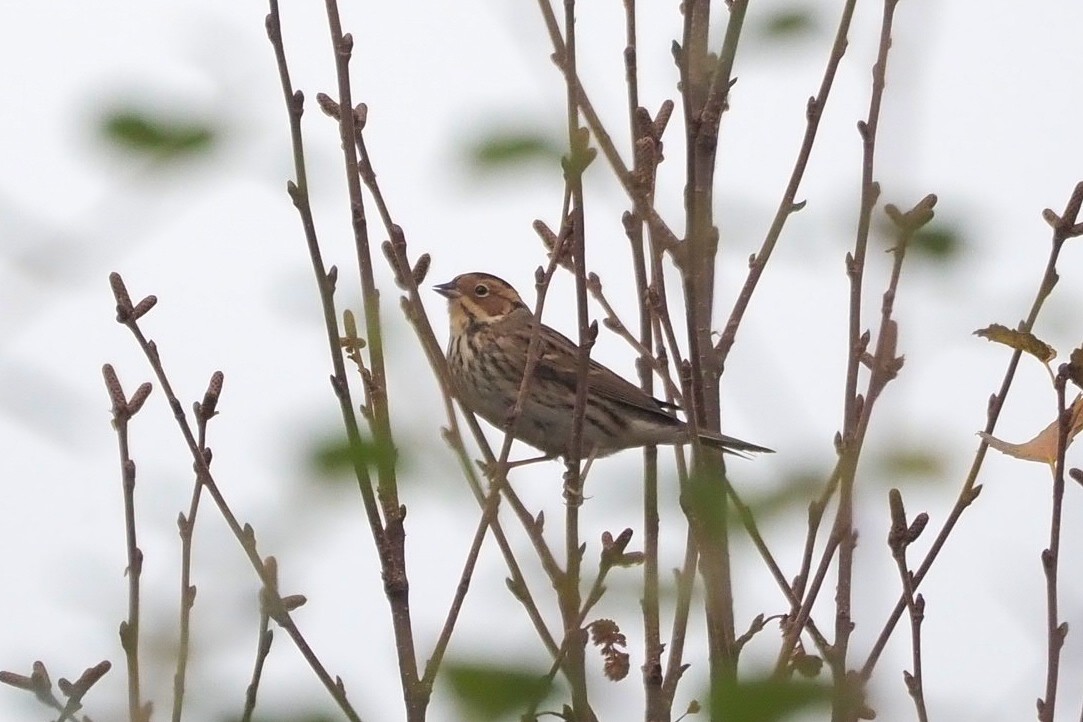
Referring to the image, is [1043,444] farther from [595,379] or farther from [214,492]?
[595,379]

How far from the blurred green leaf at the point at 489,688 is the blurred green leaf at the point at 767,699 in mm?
219

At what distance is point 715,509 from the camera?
2111 millimetres

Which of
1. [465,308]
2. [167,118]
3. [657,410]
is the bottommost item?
[167,118]

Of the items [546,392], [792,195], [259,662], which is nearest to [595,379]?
[546,392]

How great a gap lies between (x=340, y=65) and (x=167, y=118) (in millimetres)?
1531

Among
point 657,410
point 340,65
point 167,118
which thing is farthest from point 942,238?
point 657,410

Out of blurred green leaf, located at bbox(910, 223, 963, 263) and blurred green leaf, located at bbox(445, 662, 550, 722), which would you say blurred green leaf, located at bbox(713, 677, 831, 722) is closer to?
blurred green leaf, located at bbox(445, 662, 550, 722)

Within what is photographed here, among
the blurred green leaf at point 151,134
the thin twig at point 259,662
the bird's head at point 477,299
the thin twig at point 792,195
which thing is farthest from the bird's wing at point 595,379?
the blurred green leaf at point 151,134

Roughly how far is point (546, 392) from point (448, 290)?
1.32 metres

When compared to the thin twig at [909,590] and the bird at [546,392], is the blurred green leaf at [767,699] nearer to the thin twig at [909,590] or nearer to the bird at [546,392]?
the thin twig at [909,590]

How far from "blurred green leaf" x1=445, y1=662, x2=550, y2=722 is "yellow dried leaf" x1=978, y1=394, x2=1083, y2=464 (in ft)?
6.41

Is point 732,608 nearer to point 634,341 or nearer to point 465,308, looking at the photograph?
point 634,341

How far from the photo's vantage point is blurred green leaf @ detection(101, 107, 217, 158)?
1786 mm

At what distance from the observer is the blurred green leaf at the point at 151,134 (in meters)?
1.79
